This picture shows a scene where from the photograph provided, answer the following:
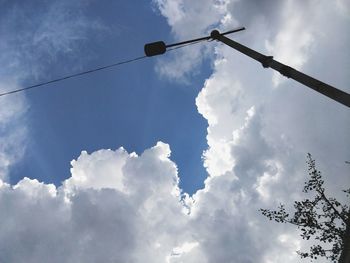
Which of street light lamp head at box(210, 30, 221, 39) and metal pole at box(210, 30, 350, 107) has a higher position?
street light lamp head at box(210, 30, 221, 39)

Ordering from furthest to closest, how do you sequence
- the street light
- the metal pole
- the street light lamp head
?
the street light lamp head, the street light, the metal pole

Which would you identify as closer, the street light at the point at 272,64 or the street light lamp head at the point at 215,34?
the street light at the point at 272,64

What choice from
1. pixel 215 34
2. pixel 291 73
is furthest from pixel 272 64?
pixel 215 34

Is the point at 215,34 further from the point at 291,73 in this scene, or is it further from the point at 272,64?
the point at 291,73

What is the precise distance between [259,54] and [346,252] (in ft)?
15.9

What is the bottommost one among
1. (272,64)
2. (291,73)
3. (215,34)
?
(291,73)

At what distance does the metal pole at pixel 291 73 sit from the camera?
6.45 meters

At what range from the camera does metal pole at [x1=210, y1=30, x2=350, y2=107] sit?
21.1 feet

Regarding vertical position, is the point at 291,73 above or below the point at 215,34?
below

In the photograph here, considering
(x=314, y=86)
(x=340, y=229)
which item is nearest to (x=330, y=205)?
(x=340, y=229)

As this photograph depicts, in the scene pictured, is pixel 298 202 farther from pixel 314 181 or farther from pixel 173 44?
pixel 173 44

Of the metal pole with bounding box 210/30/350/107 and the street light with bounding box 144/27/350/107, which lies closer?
the metal pole with bounding box 210/30/350/107

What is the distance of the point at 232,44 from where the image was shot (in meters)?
10.1

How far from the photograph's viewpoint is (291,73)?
7.89 m
